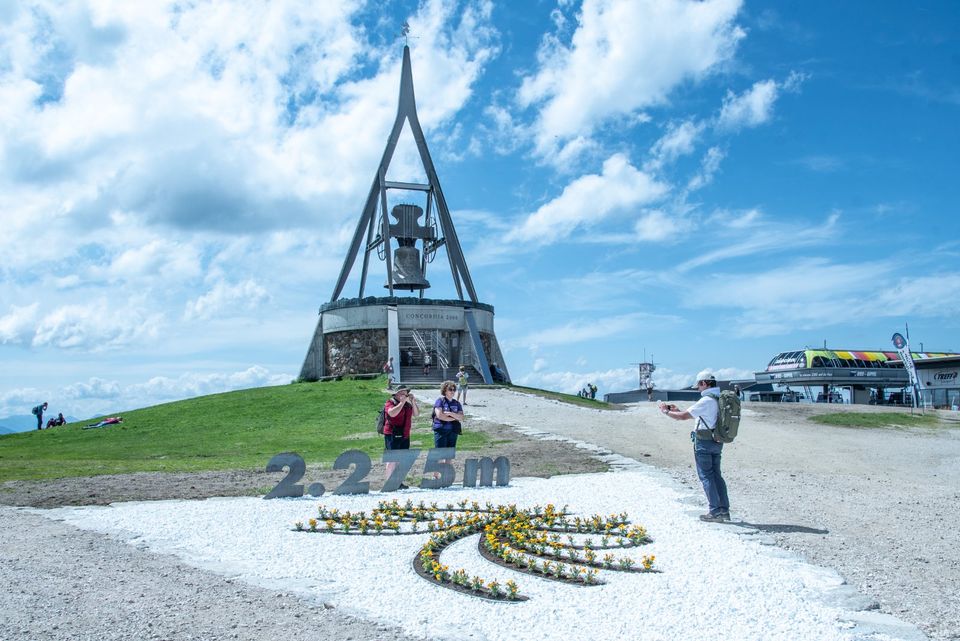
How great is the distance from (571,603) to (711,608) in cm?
108

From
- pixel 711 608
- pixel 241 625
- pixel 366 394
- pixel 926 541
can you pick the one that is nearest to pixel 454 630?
pixel 241 625

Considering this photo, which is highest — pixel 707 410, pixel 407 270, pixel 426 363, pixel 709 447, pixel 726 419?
pixel 407 270

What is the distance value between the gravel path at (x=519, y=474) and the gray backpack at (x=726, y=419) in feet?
3.65

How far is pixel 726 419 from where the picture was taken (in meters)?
9.03

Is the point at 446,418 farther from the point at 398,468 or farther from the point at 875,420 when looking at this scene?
the point at 875,420

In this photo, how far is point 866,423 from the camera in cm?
2850

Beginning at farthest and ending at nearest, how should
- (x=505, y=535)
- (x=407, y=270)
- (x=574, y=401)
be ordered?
(x=407, y=270)
(x=574, y=401)
(x=505, y=535)

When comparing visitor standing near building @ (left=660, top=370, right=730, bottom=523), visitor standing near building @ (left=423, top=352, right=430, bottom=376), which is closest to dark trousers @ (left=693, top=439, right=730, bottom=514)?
visitor standing near building @ (left=660, top=370, right=730, bottom=523)

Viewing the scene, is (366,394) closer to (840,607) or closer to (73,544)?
(73,544)

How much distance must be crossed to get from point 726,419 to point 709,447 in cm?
44

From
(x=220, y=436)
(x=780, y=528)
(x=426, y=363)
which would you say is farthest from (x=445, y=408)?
(x=426, y=363)

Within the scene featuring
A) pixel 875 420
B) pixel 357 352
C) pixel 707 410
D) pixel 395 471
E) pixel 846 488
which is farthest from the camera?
pixel 357 352

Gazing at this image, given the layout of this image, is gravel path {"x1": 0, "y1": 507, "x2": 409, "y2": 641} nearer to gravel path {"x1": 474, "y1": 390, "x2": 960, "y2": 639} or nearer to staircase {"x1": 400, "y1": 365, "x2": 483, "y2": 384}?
gravel path {"x1": 474, "y1": 390, "x2": 960, "y2": 639}

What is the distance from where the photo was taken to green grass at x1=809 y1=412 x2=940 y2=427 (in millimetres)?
28500
